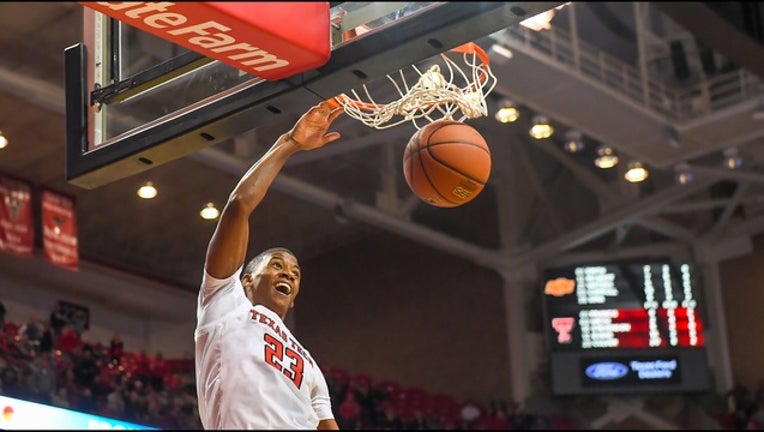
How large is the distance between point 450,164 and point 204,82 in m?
0.94

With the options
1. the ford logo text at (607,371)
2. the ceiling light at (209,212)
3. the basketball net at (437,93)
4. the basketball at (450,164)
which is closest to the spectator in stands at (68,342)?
the ceiling light at (209,212)

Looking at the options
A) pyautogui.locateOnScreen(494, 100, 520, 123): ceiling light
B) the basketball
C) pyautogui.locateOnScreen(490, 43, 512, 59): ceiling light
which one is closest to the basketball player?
the basketball

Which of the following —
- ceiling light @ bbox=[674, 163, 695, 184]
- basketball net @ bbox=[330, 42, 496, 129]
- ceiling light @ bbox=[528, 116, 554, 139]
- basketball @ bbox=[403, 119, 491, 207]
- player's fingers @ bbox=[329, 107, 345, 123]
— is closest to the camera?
player's fingers @ bbox=[329, 107, 345, 123]

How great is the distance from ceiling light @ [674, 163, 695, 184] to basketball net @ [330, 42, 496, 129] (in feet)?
25.6

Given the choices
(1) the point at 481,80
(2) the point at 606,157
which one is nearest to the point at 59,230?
(2) the point at 606,157

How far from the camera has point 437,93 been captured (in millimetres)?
4793

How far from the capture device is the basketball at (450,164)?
4.33 meters

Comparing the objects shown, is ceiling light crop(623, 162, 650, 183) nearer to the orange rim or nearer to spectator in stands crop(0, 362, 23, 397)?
spectator in stands crop(0, 362, 23, 397)

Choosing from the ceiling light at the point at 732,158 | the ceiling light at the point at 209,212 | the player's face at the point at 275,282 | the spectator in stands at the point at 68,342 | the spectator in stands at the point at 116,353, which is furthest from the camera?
the ceiling light at the point at 209,212

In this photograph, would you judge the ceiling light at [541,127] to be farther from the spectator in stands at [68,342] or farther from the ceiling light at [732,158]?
the spectator in stands at [68,342]

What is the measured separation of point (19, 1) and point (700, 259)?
9.09m

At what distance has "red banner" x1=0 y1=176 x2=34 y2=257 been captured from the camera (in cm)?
1129

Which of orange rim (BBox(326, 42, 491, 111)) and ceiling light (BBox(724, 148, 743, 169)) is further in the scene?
ceiling light (BBox(724, 148, 743, 169))

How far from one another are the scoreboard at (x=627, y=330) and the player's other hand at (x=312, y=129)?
410 inches
